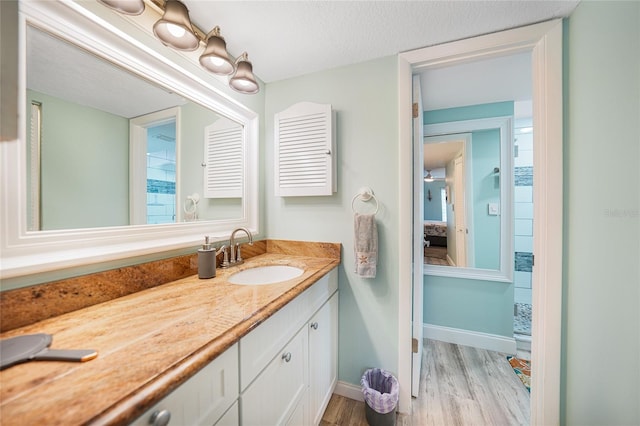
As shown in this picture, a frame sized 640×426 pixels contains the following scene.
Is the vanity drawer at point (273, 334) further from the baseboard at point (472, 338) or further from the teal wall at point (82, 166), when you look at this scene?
the baseboard at point (472, 338)

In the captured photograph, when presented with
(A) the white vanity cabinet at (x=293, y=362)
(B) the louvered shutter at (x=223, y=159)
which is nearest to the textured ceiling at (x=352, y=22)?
(B) the louvered shutter at (x=223, y=159)

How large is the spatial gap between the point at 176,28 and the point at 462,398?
2582mm

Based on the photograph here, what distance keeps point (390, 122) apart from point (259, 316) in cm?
131

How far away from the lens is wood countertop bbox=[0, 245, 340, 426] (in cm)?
40

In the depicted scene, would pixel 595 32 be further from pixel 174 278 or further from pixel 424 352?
pixel 424 352

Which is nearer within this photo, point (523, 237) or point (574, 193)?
point (574, 193)

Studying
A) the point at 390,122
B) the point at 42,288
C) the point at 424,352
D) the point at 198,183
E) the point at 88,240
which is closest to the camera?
the point at 42,288

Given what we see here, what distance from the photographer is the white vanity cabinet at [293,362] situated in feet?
2.52

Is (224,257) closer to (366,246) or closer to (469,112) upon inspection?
(366,246)

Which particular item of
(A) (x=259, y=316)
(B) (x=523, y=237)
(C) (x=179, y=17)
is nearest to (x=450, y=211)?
(B) (x=523, y=237)

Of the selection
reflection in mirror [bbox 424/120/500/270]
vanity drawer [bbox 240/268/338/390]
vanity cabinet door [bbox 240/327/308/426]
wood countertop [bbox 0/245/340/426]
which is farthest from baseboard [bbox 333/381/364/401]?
reflection in mirror [bbox 424/120/500/270]

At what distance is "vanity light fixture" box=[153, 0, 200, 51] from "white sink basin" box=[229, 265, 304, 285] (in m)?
1.11

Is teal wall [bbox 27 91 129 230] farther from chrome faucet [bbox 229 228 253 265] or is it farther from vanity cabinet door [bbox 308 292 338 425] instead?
vanity cabinet door [bbox 308 292 338 425]

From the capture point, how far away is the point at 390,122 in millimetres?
1463
